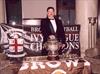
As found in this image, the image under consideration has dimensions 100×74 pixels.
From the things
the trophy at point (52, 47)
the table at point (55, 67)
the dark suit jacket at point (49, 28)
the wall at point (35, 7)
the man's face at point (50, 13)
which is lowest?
the table at point (55, 67)

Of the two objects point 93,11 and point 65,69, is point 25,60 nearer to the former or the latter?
point 65,69

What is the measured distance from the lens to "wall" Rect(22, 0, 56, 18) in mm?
6523

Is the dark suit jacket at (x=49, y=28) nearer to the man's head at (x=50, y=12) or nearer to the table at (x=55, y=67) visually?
the man's head at (x=50, y=12)

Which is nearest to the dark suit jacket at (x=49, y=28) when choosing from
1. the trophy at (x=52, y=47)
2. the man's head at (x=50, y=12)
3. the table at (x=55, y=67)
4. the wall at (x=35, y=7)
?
the man's head at (x=50, y=12)

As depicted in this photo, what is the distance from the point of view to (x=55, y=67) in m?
2.92

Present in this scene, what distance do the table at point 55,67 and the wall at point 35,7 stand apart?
366 cm

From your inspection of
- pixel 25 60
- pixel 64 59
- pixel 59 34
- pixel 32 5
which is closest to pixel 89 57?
pixel 59 34

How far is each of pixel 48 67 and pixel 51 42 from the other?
32 centimetres

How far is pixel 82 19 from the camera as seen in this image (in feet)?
17.2

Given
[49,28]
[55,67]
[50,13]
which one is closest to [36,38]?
[49,28]

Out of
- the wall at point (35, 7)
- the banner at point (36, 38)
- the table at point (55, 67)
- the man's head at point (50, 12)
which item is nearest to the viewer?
the table at point (55, 67)

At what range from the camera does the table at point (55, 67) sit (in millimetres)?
2891

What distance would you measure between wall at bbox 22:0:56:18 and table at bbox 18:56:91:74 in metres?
3.66

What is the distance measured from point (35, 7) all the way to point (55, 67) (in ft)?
12.6
